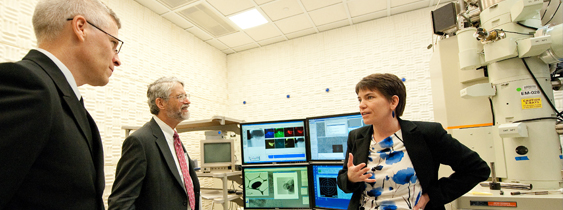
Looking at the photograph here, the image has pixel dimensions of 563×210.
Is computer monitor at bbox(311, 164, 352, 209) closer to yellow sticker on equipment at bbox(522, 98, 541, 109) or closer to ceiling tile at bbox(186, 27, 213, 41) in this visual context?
yellow sticker on equipment at bbox(522, 98, 541, 109)

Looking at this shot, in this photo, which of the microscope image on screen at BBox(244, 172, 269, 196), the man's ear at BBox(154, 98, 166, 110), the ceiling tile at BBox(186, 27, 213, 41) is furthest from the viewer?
the ceiling tile at BBox(186, 27, 213, 41)

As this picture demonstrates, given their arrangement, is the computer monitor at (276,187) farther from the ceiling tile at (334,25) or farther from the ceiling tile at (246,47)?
the ceiling tile at (246,47)

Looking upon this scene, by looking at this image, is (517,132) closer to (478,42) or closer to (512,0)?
(478,42)

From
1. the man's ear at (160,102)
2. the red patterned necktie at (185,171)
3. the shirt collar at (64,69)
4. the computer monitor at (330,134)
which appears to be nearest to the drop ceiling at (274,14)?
Answer: the computer monitor at (330,134)

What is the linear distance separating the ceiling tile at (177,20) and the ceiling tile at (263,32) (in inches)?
39.8

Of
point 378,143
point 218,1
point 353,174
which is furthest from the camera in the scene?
point 218,1

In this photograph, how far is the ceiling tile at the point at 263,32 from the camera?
459cm

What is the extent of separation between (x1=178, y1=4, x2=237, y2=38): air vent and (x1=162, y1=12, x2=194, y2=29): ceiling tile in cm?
11

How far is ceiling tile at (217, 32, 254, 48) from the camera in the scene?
485cm

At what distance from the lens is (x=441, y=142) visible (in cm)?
124

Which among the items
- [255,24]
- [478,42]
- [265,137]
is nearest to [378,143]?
[478,42]

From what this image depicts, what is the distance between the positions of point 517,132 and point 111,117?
12.4 feet

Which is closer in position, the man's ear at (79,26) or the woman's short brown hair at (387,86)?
the man's ear at (79,26)

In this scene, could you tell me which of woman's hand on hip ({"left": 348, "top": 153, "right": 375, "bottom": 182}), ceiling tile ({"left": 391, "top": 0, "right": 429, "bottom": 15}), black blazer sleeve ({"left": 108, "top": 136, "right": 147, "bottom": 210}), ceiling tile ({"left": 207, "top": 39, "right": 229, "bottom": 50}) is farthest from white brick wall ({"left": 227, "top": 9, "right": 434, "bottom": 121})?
black blazer sleeve ({"left": 108, "top": 136, "right": 147, "bottom": 210})
